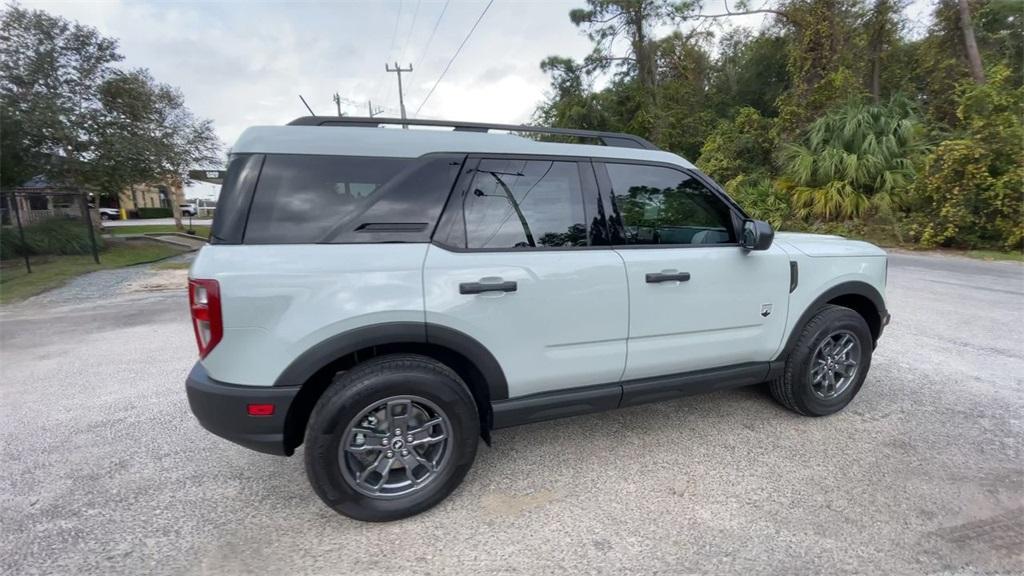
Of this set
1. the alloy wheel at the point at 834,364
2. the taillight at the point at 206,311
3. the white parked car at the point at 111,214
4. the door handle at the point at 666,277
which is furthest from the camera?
the white parked car at the point at 111,214

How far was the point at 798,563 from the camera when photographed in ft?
6.95

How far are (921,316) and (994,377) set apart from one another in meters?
2.18

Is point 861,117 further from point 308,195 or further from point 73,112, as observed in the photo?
point 73,112

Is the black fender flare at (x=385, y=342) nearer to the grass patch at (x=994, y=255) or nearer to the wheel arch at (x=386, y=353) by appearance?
the wheel arch at (x=386, y=353)

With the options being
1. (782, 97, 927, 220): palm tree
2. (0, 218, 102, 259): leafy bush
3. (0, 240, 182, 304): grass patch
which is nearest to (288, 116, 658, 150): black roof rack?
(0, 240, 182, 304): grass patch

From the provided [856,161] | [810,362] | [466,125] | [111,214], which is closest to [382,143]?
[466,125]

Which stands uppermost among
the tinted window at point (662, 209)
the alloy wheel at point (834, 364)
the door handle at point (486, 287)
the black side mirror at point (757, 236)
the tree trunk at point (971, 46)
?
the tree trunk at point (971, 46)

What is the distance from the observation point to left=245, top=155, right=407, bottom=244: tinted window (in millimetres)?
2266

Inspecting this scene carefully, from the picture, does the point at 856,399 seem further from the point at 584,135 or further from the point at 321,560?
the point at 321,560

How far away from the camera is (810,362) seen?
327 cm

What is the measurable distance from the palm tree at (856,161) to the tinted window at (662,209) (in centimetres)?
1214

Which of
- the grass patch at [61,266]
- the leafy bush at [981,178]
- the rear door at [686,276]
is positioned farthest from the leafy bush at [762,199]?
the grass patch at [61,266]

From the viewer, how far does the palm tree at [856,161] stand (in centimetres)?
1269

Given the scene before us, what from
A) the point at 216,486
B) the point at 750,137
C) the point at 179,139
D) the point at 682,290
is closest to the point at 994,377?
the point at 682,290
